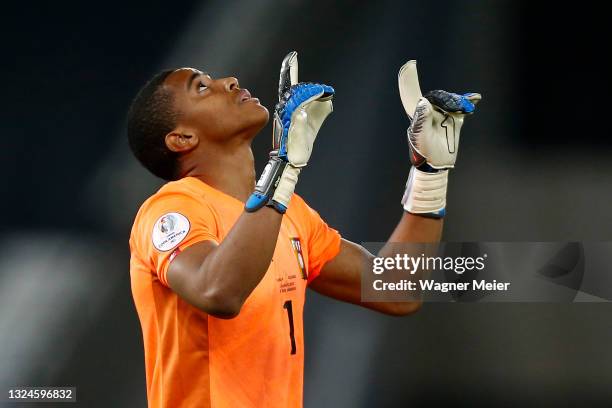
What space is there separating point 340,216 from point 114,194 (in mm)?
690

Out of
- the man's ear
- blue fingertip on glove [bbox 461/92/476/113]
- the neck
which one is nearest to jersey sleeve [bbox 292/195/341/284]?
the neck

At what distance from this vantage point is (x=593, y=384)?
2627 millimetres

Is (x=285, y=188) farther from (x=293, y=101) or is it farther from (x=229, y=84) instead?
(x=229, y=84)

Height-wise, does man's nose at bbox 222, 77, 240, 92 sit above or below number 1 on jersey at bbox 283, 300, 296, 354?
above

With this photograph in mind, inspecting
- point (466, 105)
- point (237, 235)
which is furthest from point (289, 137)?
point (466, 105)

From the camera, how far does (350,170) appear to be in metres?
2.87

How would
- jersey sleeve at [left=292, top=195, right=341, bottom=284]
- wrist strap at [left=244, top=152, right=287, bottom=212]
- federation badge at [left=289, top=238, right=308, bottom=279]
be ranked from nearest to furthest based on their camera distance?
1. wrist strap at [left=244, top=152, right=287, bottom=212]
2. federation badge at [left=289, top=238, right=308, bottom=279]
3. jersey sleeve at [left=292, top=195, right=341, bottom=284]

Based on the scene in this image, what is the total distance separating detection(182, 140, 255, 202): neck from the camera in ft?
6.18

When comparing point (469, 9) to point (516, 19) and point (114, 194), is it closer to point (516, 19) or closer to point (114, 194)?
point (516, 19)

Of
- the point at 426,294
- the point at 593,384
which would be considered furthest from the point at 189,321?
the point at 593,384

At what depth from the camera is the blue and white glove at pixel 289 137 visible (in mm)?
1600

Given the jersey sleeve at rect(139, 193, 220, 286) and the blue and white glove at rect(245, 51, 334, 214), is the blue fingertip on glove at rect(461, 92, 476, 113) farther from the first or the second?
the jersey sleeve at rect(139, 193, 220, 286)

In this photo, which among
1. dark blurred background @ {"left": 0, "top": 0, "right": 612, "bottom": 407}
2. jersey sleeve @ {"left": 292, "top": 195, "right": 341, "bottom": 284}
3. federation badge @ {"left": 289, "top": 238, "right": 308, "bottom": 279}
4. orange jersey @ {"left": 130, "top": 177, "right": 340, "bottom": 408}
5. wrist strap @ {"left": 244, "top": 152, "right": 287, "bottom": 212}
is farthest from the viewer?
dark blurred background @ {"left": 0, "top": 0, "right": 612, "bottom": 407}

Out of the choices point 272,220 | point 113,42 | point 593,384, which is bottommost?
point 593,384
